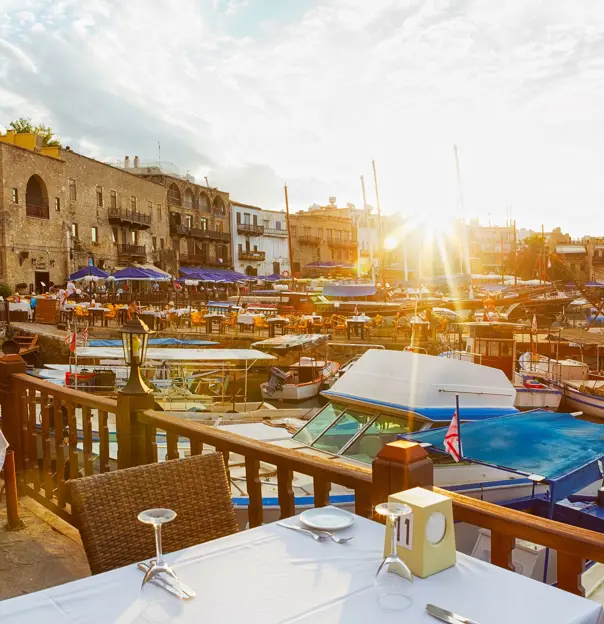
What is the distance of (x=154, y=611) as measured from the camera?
76.0 inches

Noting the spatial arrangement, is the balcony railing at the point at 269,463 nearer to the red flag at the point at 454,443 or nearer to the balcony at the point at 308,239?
the red flag at the point at 454,443

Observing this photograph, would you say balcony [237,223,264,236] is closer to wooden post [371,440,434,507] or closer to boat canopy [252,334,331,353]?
boat canopy [252,334,331,353]

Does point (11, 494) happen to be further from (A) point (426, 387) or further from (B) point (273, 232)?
(B) point (273, 232)

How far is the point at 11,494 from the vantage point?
4.83m

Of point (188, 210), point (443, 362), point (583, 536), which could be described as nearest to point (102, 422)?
point (583, 536)

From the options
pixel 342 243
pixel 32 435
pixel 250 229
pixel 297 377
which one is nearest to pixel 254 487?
pixel 32 435

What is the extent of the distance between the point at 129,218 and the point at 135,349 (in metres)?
43.9

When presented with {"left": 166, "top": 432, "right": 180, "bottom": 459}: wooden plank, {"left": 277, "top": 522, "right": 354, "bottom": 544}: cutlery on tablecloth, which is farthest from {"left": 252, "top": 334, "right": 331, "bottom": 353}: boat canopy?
{"left": 277, "top": 522, "right": 354, "bottom": 544}: cutlery on tablecloth

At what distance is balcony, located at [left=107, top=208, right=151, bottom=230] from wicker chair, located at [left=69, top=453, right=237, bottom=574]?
145 ft

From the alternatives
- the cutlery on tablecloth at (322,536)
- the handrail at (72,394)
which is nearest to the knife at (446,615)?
the cutlery on tablecloth at (322,536)

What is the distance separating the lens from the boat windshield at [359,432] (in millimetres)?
8558

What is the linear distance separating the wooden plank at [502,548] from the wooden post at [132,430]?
256 centimetres

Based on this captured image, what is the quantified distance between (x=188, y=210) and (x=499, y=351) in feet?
146

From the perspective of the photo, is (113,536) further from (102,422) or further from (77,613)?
(102,422)
